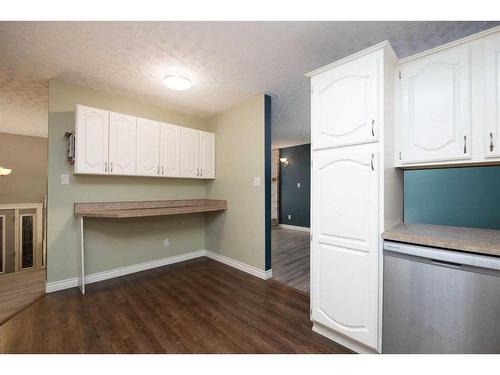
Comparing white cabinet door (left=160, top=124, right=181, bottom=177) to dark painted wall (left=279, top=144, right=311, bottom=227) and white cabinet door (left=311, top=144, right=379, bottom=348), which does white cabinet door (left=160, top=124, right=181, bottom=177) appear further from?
dark painted wall (left=279, top=144, right=311, bottom=227)

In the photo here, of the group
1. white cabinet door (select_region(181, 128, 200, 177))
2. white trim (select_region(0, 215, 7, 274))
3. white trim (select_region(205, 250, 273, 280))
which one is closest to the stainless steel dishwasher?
white trim (select_region(205, 250, 273, 280))

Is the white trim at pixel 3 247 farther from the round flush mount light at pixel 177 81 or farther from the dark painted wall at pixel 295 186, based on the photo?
the dark painted wall at pixel 295 186

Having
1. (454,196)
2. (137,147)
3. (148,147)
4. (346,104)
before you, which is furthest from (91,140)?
(454,196)

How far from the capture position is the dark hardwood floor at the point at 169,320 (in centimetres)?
164

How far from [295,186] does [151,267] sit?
15.1 feet

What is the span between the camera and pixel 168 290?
2.57m

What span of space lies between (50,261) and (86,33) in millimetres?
2461

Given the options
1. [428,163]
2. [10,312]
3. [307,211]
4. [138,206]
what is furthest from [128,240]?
[307,211]

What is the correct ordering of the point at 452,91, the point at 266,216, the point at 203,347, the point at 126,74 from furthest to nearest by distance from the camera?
the point at 266,216, the point at 126,74, the point at 203,347, the point at 452,91

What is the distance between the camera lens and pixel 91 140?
8.29 ft

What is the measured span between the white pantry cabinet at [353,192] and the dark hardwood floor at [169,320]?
12.2 inches
